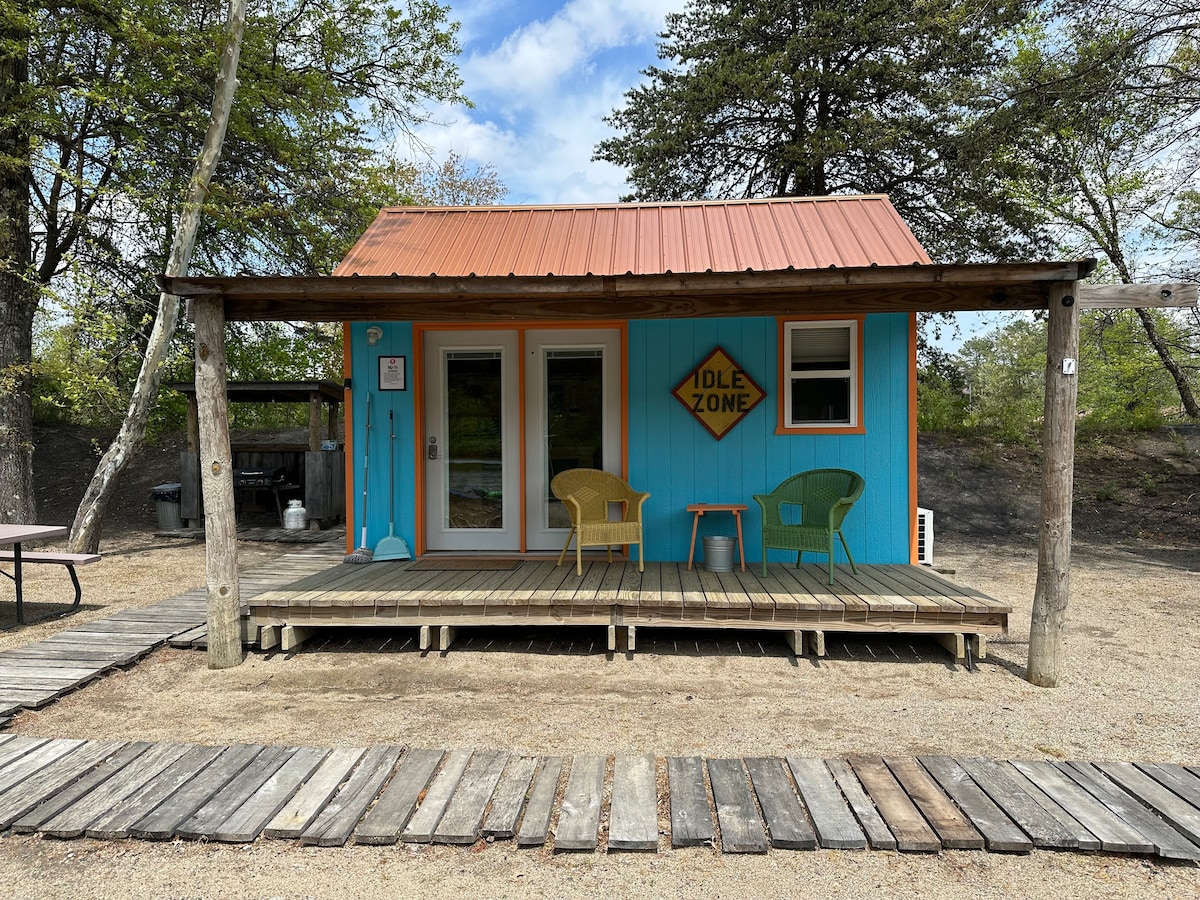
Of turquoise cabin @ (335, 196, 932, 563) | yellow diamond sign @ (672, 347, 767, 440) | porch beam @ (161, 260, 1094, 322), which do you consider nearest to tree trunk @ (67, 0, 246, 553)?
turquoise cabin @ (335, 196, 932, 563)

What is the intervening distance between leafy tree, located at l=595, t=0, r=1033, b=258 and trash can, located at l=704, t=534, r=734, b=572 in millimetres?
7786

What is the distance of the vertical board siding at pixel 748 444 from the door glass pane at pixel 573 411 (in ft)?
1.01

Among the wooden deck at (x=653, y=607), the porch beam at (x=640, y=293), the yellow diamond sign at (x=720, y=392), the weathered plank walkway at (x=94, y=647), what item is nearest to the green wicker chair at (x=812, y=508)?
the wooden deck at (x=653, y=607)

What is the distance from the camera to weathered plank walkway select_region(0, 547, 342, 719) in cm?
370

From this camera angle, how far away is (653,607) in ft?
14.1

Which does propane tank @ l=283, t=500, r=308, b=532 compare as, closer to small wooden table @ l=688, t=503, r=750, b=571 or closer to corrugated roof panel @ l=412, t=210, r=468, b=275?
corrugated roof panel @ l=412, t=210, r=468, b=275

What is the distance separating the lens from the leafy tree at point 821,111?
10.6 metres

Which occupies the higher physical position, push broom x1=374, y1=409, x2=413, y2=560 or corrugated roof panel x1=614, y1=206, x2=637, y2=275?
corrugated roof panel x1=614, y1=206, x2=637, y2=275

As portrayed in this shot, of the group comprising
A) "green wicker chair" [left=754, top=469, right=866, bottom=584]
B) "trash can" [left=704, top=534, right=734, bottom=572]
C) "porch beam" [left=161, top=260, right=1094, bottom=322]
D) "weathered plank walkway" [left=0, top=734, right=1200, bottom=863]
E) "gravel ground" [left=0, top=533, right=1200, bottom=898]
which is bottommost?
"gravel ground" [left=0, top=533, right=1200, bottom=898]

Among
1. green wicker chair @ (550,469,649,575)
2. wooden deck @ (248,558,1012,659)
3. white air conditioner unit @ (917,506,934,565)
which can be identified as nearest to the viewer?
wooden deck @ (248,558,1012,659)

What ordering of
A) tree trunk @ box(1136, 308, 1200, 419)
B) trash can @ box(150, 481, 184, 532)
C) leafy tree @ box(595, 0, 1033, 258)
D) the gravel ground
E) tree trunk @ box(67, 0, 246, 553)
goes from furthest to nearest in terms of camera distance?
1. leafy tree @ box(595, 0, 1033, 258)
2. tree trunk @ box(1136, 308, 1200, 419)
3. trash can @ box(150, 481, 184, 532)
4. tree trunk @ box(67, 0, 246, 553)
5. the gravel ground

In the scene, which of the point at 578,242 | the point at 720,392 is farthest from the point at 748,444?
the point at 578,242

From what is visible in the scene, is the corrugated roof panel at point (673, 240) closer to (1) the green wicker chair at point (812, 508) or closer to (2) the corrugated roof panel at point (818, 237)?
(2) the corrugated roof panel at point (818, 237)

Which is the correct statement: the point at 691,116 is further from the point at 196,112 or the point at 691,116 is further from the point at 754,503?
the point at 754,503
